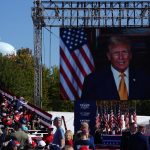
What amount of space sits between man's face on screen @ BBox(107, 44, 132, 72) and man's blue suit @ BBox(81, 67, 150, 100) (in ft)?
1.68

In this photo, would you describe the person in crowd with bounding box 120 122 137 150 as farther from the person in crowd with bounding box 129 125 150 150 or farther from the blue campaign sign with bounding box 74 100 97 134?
the blue campaign sign with bounding box 74 100 97 134

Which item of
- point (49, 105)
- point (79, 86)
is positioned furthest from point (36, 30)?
point (49, 105)

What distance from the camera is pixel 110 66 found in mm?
34000

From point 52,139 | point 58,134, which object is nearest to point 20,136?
point 58,134

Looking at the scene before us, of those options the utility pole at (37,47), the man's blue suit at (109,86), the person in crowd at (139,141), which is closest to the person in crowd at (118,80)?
the man's blue suit at (109,86)

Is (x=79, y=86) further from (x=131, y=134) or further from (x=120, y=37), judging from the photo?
(x=131, y=134)

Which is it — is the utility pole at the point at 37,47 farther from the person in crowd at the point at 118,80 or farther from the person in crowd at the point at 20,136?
the person in crowd at the point at 20,136

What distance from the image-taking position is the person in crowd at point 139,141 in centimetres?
1185

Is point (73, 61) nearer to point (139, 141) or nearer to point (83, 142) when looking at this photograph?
point (139, 141)

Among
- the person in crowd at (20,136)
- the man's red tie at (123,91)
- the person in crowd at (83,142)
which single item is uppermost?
the man's red tie at (123,91)

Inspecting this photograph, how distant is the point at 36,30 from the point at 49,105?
124ft

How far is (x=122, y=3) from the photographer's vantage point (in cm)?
3669

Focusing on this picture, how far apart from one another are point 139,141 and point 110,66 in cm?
2221

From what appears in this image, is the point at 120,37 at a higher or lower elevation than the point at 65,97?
higher
